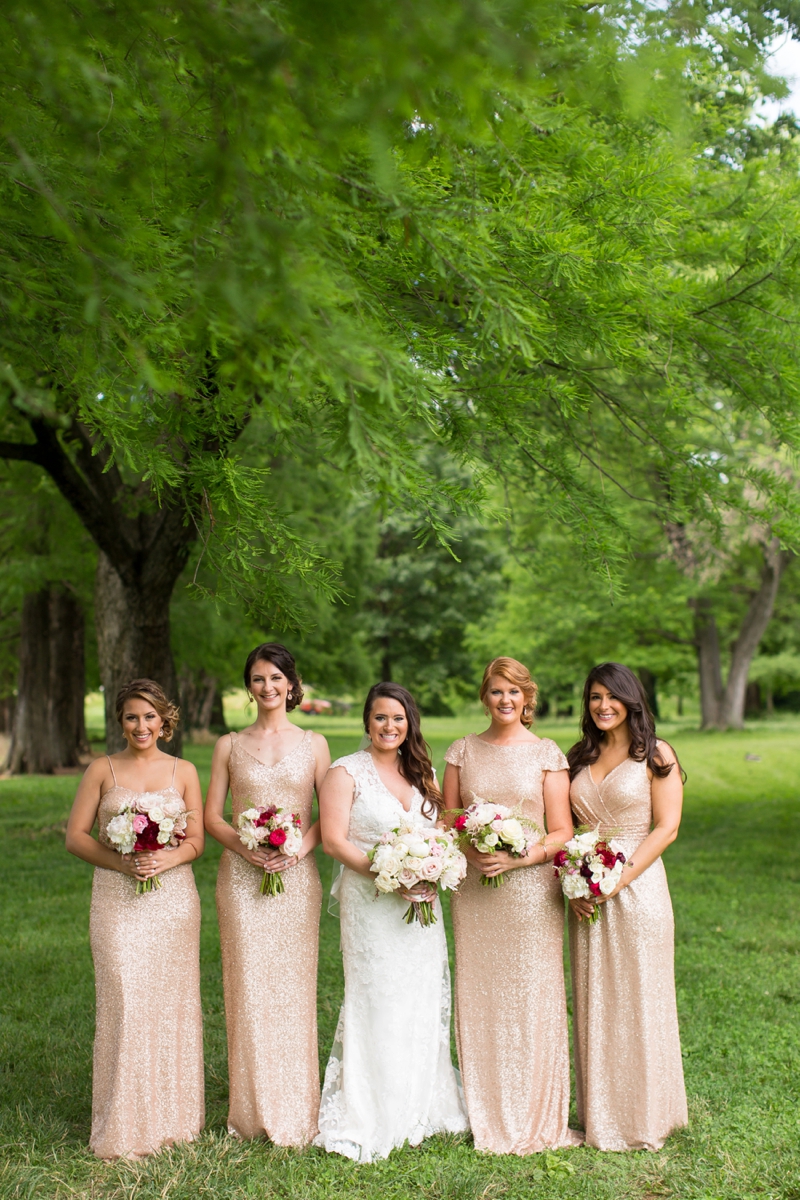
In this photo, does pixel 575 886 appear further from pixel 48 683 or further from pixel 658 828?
pixel 48 683

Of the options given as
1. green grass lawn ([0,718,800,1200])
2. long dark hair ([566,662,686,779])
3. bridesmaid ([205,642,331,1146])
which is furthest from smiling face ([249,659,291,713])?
green grass lawn ([0,718,800,1200])

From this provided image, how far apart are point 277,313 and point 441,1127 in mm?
4232

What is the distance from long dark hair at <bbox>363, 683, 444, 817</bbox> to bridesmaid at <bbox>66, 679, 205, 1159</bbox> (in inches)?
41.6

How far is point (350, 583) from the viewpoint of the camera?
79.8ft

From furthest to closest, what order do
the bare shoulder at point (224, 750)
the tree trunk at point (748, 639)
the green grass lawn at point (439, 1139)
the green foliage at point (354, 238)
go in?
1. the tree trunk at point (748, 639)
2. the bare shoulder at point (224, 750)
3. the green grass lawn at point (439, 1139)
4. the green foliage at point (354, 238)

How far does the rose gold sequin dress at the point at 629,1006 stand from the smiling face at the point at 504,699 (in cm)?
62

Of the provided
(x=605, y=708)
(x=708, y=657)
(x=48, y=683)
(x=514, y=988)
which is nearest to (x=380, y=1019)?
(x=514, y=988)

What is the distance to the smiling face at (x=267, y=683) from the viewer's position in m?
5.07

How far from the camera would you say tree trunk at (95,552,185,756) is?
10555mm

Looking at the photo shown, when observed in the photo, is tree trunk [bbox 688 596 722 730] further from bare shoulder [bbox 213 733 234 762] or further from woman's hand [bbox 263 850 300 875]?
woman's hand [bbox 263 850 300 875]

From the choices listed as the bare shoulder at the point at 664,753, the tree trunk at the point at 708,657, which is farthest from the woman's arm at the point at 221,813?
the tree trunk at the point at 708,657

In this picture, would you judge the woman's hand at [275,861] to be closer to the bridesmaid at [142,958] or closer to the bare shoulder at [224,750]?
the bridesmaid at [142,958]

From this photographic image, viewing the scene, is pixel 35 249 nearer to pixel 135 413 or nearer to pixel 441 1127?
pixel 135 413

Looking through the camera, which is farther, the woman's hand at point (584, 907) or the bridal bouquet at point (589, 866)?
the woman's hand at point (584, 907)
